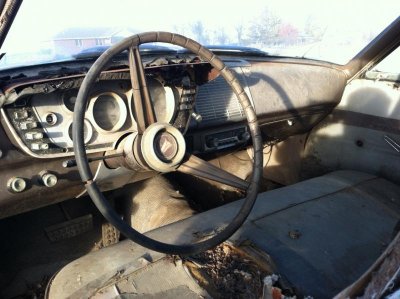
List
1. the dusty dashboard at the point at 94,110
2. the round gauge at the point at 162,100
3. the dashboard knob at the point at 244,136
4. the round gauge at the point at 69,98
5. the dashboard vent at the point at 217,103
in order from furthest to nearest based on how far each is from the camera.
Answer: the dashboard knob at the point at 244,136, the dashboard vent at the point at 217,103, the round gauge at the point at 162,100, the round gauge at the point at 69,98, the dusty dashboard at the point at 94,110

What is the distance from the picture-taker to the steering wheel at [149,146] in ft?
4.37

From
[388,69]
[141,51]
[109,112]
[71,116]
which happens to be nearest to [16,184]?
[71,116]

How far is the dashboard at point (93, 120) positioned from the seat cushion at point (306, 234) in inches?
15.2

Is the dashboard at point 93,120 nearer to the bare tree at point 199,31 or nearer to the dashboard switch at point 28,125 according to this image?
the dashboard switch at point 28,125

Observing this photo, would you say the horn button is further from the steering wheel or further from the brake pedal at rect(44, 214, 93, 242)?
the brake pedal at rect(44, 214, 93, 242)

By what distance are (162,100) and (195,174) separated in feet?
1.56

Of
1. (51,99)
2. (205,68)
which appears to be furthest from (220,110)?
(51,99)

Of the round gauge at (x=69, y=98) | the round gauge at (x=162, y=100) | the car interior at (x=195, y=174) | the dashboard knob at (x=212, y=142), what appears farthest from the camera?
the dashboard knob at (x=212, y=142)

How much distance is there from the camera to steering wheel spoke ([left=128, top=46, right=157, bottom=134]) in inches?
56.9

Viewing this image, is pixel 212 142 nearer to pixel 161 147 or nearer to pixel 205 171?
pixel 205 171

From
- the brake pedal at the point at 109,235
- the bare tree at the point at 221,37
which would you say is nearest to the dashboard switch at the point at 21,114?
the brake pedal at the point at 109,235

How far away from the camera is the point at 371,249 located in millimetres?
1806

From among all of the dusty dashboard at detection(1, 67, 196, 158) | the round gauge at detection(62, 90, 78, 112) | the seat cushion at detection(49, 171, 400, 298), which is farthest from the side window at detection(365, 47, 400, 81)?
the round gauge at detection(62, 90, 78, 112)

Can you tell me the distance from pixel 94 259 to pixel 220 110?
1.17 meters
